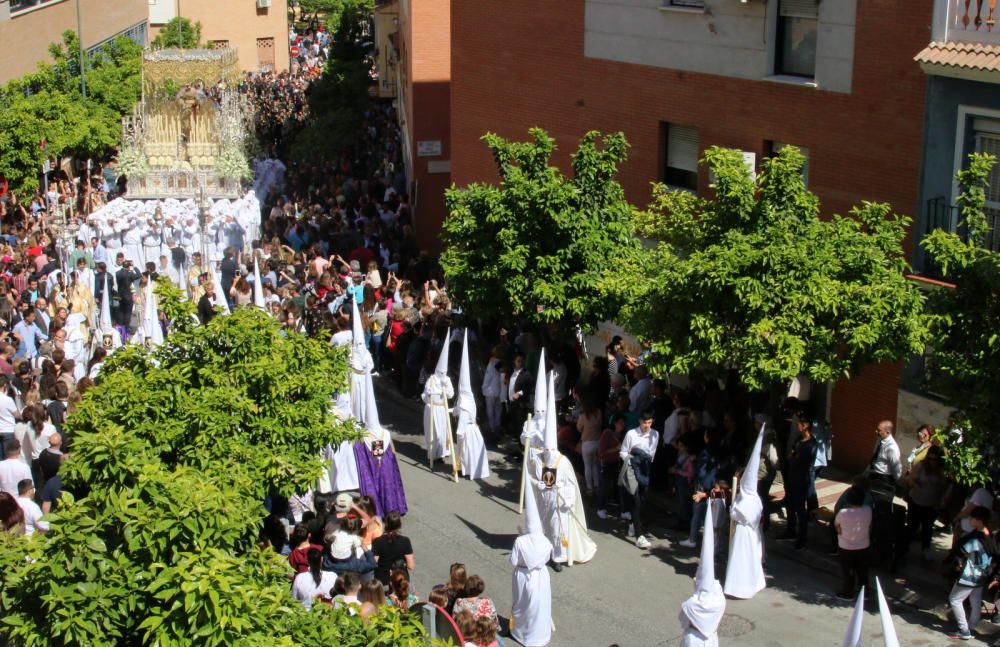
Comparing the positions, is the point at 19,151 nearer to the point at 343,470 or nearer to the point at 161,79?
the point at 161,79

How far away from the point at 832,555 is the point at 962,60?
5797mm

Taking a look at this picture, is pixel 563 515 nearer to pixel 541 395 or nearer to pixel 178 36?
pixel 541 395

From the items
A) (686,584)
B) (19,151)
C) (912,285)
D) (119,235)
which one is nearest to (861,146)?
(912,285)

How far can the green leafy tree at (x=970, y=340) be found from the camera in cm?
1243

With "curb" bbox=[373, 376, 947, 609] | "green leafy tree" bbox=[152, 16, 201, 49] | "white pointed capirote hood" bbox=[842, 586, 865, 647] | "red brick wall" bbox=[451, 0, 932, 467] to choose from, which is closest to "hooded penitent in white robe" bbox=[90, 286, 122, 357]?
"red brick wall" bbox=[451, 0, 932, 467]

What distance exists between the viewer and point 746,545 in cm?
1420

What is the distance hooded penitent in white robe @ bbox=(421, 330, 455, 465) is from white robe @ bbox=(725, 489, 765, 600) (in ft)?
16.5

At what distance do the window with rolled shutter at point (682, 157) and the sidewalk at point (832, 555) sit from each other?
512 centimetres

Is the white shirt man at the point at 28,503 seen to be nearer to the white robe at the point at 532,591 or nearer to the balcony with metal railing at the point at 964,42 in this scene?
the white robe at the point at 532,591

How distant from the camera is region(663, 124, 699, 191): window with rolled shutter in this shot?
20516mm

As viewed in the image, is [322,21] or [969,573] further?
[322,21]

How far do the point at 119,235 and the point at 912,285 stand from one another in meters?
17.2

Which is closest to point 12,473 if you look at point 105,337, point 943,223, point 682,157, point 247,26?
point 105,337

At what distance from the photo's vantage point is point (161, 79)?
122 feet
